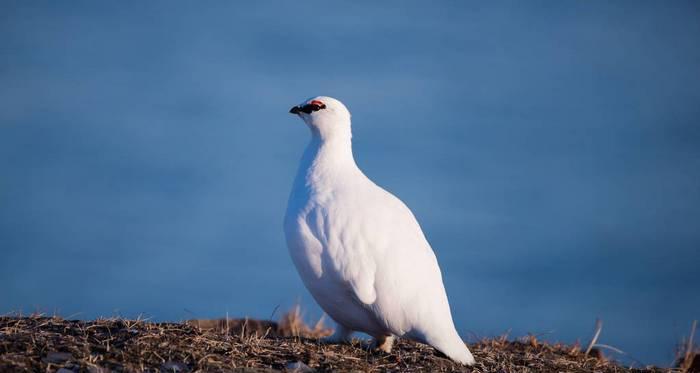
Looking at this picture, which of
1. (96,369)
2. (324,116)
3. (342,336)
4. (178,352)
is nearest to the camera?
(96,369)

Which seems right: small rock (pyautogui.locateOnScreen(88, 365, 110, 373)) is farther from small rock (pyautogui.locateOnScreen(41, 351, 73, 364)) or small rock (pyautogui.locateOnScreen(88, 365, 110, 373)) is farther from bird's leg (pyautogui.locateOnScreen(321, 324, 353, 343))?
bird's leg (pyautogui.locateOnScreen(321, 324, 353, 343))

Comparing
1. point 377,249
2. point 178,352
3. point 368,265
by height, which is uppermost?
point 377,249

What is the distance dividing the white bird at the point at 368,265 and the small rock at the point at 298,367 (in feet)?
2.68

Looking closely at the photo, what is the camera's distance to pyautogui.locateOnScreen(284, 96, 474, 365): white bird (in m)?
6.61

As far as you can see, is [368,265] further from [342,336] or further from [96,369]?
[96,369]

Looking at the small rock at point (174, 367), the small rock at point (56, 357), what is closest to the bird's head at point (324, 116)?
the small rock at point (174, 367)

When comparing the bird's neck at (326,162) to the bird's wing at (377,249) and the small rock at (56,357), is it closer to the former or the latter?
the bird's wing at (377,249)

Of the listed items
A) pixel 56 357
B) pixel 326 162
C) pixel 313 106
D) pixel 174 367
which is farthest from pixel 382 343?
pixel 56 357

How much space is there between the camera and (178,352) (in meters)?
5.80

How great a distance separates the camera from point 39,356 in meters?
5.50

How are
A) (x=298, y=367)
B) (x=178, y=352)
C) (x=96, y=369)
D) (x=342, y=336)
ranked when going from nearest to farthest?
(x=96, y=369), (x=178, y=352), (x=298, y=367), (x=342, y=336)

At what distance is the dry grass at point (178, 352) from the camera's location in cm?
550

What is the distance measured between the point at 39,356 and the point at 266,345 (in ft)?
5.29

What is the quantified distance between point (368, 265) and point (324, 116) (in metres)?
1.79
